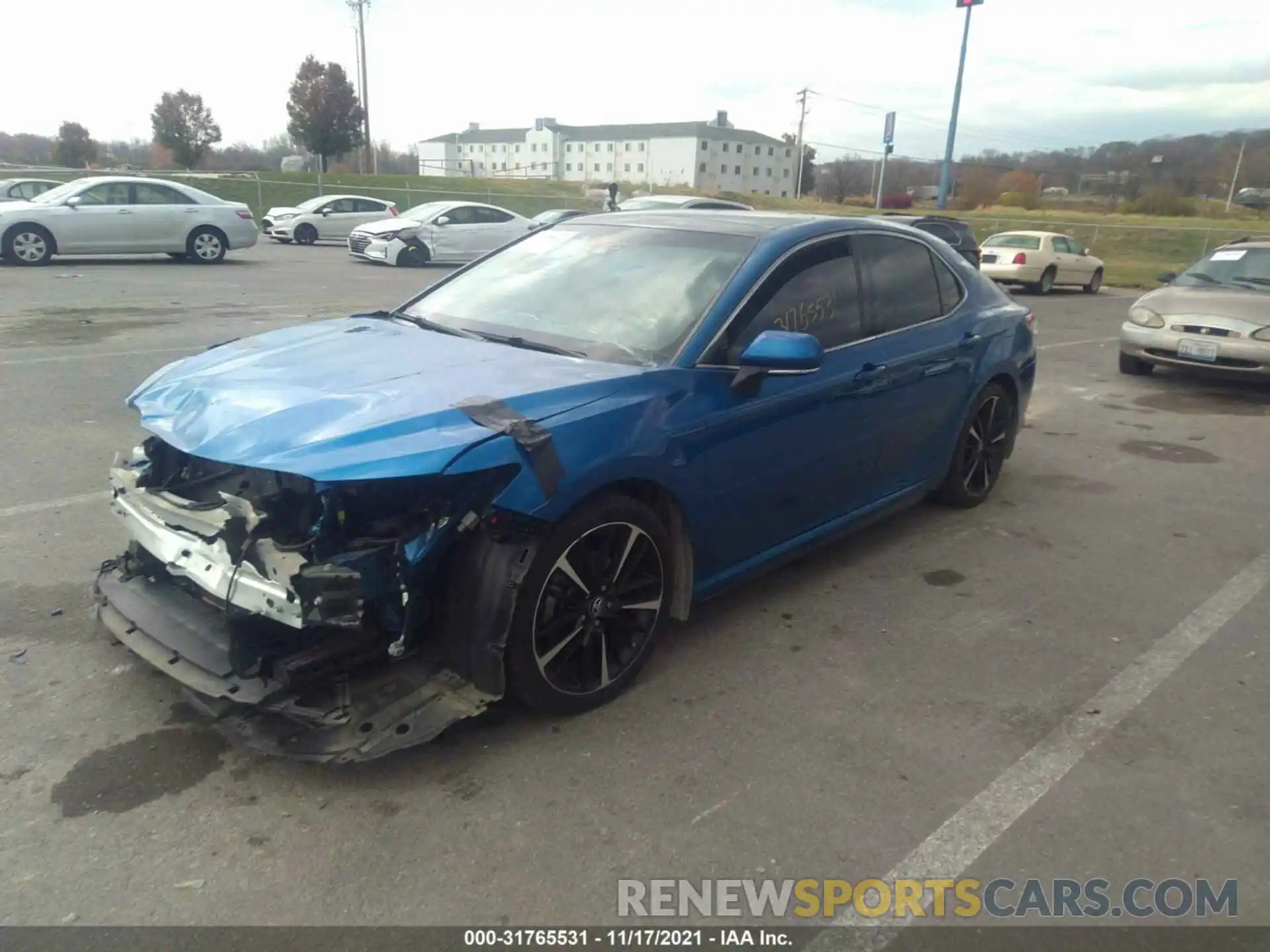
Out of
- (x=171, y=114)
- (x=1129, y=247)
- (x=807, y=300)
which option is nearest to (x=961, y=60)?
(x=1129, y=247)

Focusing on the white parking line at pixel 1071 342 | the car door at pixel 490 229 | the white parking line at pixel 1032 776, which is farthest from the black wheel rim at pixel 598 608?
the car door at pixel 490 229

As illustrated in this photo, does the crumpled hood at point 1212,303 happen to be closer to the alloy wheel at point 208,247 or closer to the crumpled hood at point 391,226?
the crumpled hood at point 391,226

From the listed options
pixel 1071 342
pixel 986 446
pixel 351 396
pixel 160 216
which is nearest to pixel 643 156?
pixel 160 216

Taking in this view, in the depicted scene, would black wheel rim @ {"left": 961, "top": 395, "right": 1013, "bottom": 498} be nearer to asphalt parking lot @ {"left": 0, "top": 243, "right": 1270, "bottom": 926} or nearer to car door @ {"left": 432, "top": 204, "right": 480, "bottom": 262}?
asphalt parking lot @ {"left": 0, "top": 243, "right": 1270, "bottom": 926}

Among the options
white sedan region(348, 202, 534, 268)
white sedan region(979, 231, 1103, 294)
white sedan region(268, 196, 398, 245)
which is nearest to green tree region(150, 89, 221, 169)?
white sedan region(268, 196, 398, 245)

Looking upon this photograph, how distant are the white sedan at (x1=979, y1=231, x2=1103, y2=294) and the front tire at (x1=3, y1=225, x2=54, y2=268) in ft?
60.7

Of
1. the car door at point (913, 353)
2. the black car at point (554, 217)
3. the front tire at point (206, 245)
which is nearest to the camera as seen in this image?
→ the car door at point (913, 353)

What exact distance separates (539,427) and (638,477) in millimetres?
460

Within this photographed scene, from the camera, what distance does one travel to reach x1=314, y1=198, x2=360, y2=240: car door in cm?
2603

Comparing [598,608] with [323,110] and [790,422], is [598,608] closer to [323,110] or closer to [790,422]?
[790,422]

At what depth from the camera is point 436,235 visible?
21281 millimetres

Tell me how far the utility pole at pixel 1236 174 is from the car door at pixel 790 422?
192 ft

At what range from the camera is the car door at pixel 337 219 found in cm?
2603

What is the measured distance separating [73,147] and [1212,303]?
7146 cm
